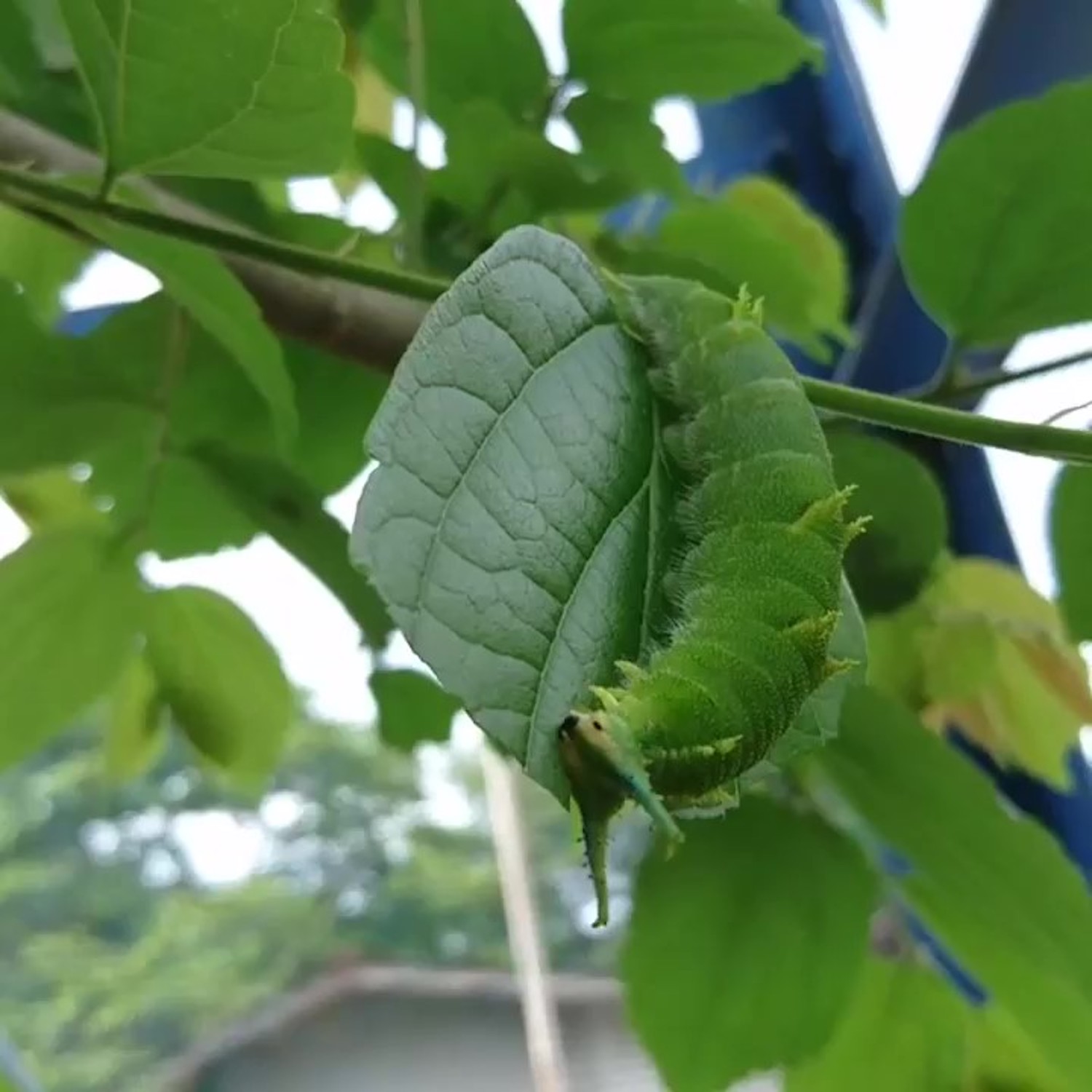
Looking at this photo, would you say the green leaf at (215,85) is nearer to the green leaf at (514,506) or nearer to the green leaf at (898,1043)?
the green leaf at (514,506)

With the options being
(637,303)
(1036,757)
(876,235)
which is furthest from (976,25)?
(637,303)

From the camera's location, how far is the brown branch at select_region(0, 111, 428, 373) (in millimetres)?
260

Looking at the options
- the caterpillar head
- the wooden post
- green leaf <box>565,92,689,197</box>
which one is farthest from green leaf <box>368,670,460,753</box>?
the wooden post

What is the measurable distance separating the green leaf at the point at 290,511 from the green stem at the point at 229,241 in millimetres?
92

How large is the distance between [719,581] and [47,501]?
0.32m

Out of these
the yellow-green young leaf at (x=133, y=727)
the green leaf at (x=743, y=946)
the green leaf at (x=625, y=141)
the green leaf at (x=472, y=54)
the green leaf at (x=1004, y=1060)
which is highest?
the green leaf at (x=472, y=54)

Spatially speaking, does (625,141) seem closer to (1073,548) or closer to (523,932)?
(1073,548)

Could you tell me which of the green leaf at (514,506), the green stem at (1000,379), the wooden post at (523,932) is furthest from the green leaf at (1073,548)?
the wooden post at (523,932)

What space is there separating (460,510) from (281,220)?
20cm

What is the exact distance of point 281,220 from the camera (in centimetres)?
32

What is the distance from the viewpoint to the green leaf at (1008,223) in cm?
25

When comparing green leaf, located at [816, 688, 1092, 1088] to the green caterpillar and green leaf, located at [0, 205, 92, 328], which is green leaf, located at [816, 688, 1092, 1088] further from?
green leaf, located at [0, 205, 92, 328]

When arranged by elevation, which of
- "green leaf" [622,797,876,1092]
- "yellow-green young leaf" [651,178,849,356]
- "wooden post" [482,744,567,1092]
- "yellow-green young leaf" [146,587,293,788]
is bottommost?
"wooden post" [482,744,567,1092]

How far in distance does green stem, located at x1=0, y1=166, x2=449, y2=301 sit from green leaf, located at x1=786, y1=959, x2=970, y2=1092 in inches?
8.2
